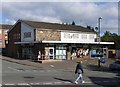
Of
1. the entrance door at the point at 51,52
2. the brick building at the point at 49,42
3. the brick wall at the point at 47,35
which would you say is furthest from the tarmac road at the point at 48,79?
the brick wall at the point at 47,35

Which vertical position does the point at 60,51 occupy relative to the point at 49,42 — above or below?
below

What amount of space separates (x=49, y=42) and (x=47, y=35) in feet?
21.4

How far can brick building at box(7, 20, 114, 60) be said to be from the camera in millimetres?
48406

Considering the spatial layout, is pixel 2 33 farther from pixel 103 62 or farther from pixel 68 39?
pixel 103 62

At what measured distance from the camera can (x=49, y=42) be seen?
4662cm

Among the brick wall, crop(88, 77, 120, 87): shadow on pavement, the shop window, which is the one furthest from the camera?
the shop window

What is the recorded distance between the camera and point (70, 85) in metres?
19.1

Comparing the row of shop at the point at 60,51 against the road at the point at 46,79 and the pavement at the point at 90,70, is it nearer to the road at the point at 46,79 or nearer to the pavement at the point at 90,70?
the pavement at the point at 90,70

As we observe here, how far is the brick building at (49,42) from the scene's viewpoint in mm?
48406

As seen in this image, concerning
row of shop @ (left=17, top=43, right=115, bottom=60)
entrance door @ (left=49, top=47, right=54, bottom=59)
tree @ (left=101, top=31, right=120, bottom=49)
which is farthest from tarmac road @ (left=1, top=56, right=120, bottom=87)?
tree @ (left=101, top=31, right=120, bottom=49)

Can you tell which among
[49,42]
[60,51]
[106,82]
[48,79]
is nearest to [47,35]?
[60,51]

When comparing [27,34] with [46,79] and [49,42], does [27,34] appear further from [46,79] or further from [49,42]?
[46,79]

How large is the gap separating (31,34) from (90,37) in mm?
14723

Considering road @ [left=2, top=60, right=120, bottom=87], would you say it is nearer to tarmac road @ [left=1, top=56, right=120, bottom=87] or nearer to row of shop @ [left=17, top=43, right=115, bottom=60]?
tarmac road @ [left=1, top=56, right=120, bottom=87]
